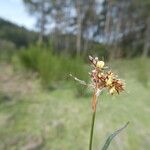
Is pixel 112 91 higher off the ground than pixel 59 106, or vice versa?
pixel 112 91

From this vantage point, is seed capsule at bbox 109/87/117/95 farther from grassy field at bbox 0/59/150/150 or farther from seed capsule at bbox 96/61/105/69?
grassy field at bbox 0/59/150/150

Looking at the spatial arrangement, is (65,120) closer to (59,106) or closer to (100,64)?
(59,106)

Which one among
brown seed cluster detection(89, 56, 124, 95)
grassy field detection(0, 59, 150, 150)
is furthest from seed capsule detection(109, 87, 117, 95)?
grassy field detection(0, 59, 150, 150)

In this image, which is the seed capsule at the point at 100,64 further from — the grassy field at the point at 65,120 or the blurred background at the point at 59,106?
the grassy field at the point at 65,120

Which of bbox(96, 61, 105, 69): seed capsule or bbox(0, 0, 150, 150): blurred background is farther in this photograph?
bbox(0, 0, 150, 150): blurred background

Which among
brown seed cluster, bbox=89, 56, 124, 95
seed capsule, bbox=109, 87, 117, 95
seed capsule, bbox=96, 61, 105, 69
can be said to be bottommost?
seed capsule, bbox=109, 87, 117, 95

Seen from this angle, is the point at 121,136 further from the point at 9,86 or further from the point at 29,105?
the point at 9,86

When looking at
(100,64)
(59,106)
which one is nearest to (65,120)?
(59,106)
